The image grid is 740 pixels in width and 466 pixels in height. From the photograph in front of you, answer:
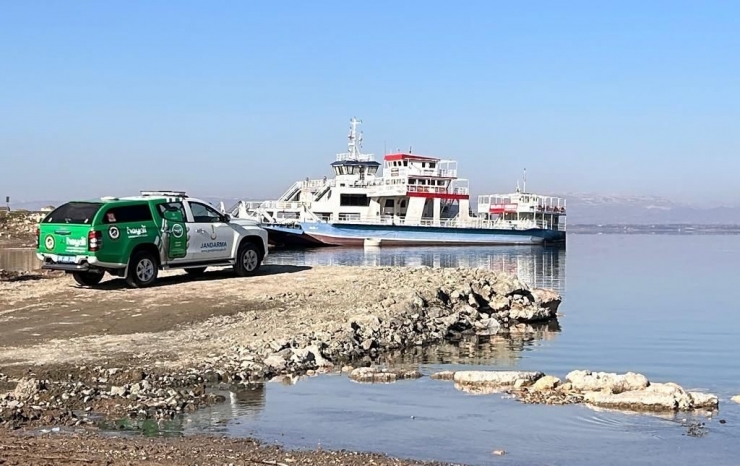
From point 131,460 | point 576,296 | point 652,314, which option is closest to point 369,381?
point 131,460

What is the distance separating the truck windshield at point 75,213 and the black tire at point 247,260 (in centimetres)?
351

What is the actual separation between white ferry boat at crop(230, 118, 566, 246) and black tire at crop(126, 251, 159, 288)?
47.2 metres

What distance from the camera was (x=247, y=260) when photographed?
18.8 meters

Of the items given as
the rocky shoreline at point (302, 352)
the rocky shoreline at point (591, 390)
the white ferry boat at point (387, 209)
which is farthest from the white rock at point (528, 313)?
the white ferry boat at point (387, 209)

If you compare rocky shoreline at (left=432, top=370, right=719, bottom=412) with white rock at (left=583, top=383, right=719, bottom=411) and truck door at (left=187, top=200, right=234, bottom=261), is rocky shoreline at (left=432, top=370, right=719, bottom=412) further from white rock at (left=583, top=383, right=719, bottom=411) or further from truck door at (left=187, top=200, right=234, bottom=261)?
truck door at (left=187, top=200, right=234, bottom=261)

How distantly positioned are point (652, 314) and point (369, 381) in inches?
514

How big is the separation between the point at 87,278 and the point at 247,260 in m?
3.31

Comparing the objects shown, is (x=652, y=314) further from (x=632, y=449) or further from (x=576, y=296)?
(x=632, y=449)

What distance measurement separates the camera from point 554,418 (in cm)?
966

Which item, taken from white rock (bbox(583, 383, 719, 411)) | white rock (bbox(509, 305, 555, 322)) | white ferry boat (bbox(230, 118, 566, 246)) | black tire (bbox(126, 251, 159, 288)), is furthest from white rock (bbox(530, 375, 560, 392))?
white ferry boat (bbox(230, 118, 566, 246))

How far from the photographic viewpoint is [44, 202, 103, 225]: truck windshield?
51.9 feet

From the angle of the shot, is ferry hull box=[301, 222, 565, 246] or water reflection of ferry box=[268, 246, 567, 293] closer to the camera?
water reflection of ferry box=[268, 246, 567, 293]

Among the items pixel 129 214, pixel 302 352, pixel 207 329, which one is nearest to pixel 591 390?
pixel 302 352

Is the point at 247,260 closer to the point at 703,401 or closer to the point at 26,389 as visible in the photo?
the point at 26,389
